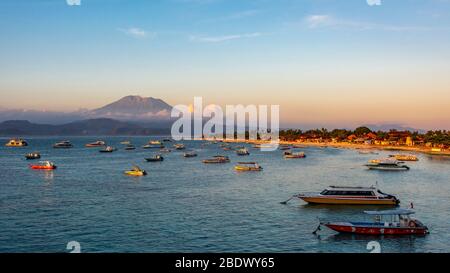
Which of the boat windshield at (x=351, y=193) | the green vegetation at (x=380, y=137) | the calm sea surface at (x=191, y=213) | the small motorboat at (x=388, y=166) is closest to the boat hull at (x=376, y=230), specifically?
the calm sea surface at (x=191, y=213)

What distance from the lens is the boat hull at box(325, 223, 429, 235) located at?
2445cm

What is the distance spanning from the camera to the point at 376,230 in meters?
24.5

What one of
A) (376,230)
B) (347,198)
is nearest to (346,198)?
(347,198)

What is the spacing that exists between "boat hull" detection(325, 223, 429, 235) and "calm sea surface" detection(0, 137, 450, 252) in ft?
1.39

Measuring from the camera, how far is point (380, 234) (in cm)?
2455

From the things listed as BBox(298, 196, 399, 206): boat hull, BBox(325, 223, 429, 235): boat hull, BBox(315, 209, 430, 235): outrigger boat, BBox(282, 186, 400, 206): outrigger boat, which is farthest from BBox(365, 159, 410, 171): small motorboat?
BBox(325, 223, 429, 235): boat hull

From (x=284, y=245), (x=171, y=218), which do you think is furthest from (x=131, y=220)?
(x=284, y=245)

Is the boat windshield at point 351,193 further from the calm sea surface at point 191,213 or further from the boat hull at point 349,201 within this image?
the calm sea surface at point 191,213

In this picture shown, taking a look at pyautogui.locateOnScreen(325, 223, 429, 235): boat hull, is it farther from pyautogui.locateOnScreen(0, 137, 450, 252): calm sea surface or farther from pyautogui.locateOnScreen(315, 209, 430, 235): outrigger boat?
pyautogui.locateOnScreen(0, 137, 450, 252): calm sea surface

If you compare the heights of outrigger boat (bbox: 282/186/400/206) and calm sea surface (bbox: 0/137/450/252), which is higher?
outrigger boat (bbox: 282/186/400/206)

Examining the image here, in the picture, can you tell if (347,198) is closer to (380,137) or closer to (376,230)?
(376,230)
